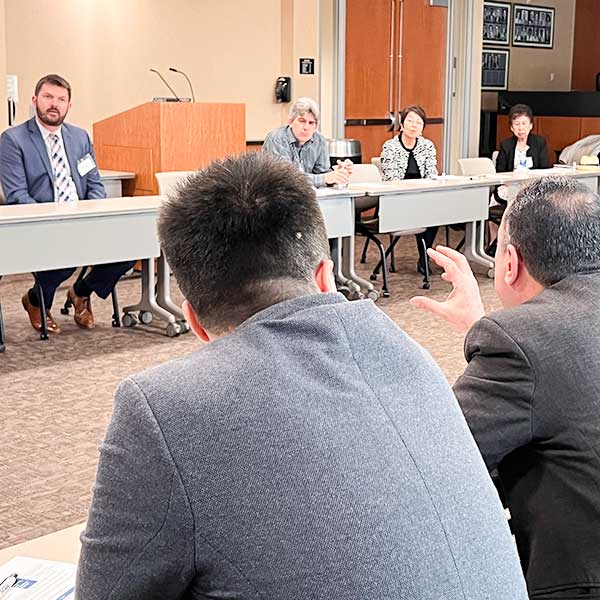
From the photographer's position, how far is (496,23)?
12539 mm

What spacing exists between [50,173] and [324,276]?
504cm

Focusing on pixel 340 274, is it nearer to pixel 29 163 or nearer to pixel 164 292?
pixel 164 292

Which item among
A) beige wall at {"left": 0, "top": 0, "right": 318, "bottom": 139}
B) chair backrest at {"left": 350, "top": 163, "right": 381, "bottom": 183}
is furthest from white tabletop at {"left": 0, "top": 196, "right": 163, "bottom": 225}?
beige wall at {"left": 0, "top": 0, "right": 318, "bottom": 139}

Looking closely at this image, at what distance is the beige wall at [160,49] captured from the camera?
8039mm

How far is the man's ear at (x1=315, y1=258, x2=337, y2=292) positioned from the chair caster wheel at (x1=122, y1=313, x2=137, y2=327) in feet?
15.7

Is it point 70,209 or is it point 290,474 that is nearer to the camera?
point 290,474

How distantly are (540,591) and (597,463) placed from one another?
0.24m

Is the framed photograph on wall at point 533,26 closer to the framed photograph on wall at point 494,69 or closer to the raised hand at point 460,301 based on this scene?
the framed photograph on wall at point 494,69

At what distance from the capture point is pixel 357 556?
998mm

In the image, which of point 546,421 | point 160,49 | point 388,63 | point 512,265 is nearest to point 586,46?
point 388,63

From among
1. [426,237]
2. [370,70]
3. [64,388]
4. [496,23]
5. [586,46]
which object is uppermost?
[496,23]

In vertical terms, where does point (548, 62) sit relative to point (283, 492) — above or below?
above

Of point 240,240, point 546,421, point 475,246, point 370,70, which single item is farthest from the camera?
point 370,70

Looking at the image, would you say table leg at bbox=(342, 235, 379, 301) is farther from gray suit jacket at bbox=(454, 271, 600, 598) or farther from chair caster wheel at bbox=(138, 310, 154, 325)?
gray suit jacket at bbox=(454, 271, 600, 598)
